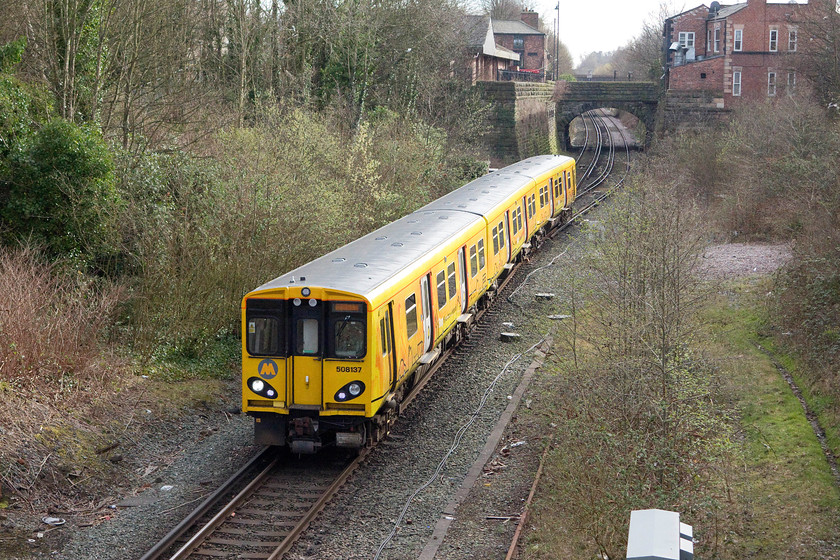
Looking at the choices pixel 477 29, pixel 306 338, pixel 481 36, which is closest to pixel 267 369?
pixel 306 338

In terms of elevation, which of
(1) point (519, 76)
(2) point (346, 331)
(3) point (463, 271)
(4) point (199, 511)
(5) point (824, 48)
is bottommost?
(4) point (199, 511)

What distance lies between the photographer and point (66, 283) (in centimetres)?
1359

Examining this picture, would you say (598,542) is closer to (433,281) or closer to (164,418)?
(433,281)

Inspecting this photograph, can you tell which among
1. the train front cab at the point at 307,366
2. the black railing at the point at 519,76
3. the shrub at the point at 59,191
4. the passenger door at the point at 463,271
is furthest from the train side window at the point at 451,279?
the black railing at the point at 519,76

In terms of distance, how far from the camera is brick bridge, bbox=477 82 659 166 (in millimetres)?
39969

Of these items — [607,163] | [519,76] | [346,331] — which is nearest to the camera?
[346,331]

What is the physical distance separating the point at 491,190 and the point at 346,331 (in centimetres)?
1050

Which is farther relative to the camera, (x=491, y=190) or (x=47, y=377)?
(x=491, y=190)

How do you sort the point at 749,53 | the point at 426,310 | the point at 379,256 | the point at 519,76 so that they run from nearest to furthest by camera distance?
the point at 379,256, the point at 426,310, the point at 749,53, the point at 519,76

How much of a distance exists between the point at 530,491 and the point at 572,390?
5.61 feet

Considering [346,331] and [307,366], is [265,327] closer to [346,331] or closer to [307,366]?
[307,366]

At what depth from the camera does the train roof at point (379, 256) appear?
33.3ft

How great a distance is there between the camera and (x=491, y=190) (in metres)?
19.7

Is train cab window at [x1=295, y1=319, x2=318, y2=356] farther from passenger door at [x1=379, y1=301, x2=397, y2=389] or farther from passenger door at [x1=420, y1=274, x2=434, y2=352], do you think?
passenger door at [x1=420, y1=274, x2=434, y2=352]
